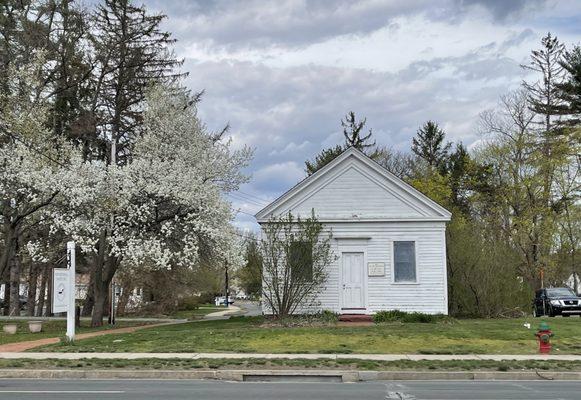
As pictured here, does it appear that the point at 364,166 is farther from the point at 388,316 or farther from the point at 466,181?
the point at 466,181

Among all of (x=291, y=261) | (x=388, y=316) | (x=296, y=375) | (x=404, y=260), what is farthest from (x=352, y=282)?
(x=296, y=375)

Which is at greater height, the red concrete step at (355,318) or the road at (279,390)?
the red concrete step at (355,318)

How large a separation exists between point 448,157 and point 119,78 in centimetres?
3391

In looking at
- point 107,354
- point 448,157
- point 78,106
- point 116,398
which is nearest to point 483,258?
point 107,354

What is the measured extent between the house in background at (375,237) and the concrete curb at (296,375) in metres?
11.2

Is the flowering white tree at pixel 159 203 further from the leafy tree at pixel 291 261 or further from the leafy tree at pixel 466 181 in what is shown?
the leafy tree at pixel 466 181

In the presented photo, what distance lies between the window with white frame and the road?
11946 mm

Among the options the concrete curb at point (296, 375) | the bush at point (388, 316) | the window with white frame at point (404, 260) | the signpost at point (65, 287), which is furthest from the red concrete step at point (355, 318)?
the concrete curb at point (296, 375)

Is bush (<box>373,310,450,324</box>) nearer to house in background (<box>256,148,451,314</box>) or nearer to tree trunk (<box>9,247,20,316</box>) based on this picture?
house in background (<box>256,148,451,314</box>)

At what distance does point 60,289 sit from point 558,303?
24.2m

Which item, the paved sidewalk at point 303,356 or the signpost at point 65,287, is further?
the signpost at point 65,287

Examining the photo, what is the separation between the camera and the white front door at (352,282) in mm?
24406

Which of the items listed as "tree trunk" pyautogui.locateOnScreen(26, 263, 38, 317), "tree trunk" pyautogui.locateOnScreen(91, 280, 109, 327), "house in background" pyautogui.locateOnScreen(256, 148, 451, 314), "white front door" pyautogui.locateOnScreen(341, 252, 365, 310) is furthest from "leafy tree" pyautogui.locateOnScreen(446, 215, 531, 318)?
"tree trunk" pyautogui.locateOnScreen(26, 263, 38, 317)

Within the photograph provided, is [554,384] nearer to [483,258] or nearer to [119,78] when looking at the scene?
[483,258]
